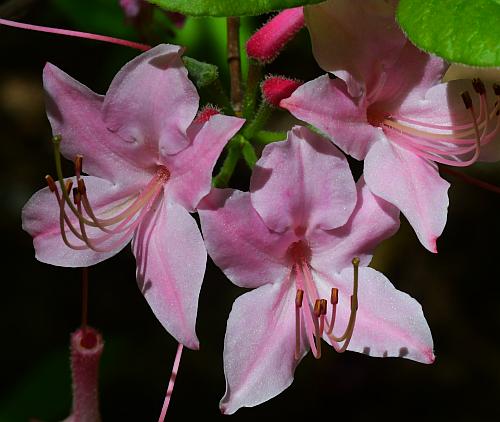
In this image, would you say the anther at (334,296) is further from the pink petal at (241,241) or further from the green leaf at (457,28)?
the green leaf at (457,28)

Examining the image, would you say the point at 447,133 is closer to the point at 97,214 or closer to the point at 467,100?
the point at 467,100

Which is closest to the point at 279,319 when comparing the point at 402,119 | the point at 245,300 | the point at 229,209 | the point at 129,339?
the point at 245,300

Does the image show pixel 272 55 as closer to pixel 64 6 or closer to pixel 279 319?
pixel 279 319

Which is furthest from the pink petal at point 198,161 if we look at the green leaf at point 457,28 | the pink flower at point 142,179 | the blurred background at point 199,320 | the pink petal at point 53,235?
the blurred background at point 199,320

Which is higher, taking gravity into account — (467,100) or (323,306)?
(467,100)

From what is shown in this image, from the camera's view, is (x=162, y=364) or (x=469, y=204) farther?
(x=469, y=204)

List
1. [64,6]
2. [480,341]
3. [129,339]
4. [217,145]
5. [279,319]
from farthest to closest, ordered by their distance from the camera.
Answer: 1. [480,341]
2. [129,339]
3. [64,6]
4. [279,319]
5. [217,145]

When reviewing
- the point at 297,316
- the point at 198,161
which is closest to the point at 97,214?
the point at 198,161

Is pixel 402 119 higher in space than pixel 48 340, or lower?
higher
